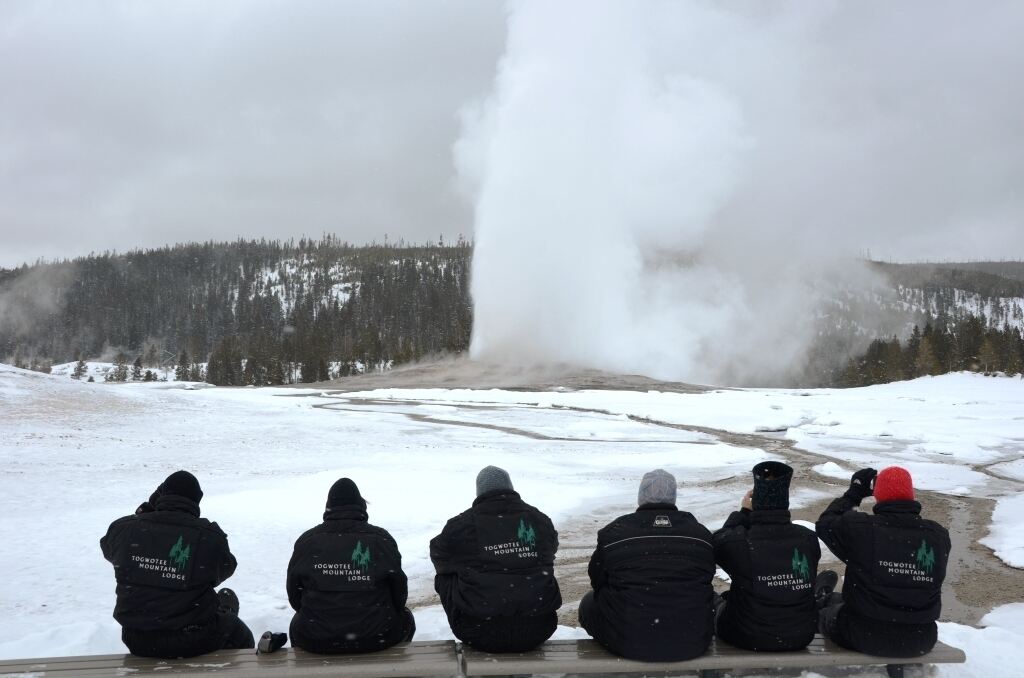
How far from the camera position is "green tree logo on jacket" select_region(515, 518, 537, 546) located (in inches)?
161

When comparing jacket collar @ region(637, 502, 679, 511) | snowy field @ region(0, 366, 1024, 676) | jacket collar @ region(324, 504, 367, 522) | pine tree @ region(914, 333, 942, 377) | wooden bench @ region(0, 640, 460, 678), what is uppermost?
pine tree @ region(914, 333, 942, 377)

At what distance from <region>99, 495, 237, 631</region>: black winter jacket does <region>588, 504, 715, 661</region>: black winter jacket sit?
2.36 m

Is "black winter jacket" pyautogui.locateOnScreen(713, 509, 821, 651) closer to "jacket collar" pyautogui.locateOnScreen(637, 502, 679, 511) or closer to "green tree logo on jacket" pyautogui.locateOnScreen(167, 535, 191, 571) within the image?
"jacket collar" pyautogui.locateOnScreen(637, 502, 679, 511)

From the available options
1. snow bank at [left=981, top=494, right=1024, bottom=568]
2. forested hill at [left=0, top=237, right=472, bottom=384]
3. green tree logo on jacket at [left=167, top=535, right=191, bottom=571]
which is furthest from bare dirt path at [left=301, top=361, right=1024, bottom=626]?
forested hill at [left=0, top=237, right=472, bottom=384]

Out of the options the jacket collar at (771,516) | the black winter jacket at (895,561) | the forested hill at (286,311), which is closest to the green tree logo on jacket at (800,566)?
the jacket collar at (771,516)

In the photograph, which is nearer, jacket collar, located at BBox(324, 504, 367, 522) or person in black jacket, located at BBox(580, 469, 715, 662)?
person in black jacket, located at BBox(580, 469, 715, 662)

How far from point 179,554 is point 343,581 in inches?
37.3

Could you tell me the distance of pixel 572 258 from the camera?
60469 millimetres

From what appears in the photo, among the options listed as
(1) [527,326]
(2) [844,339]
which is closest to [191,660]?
(1) [527,326]

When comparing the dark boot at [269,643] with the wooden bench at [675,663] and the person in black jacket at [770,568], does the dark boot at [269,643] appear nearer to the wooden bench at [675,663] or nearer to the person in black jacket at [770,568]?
the wooden bench at [675,663]

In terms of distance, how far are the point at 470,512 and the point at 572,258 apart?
5709 centimetres

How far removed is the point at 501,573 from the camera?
406 centimetres

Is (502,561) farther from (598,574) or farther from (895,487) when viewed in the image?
(895,487)

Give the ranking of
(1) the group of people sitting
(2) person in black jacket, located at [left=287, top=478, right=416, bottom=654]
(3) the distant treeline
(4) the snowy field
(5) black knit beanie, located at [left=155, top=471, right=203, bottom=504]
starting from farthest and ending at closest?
(3) the distant treeline < (4) the snowy field < (5) black knit beanie, located at [left=155, top=471, right=203, bottom=504] < (2) person in black jacket, located at [left=287, top=478, right=416, bottom=654] < (1) the group of people sitting
